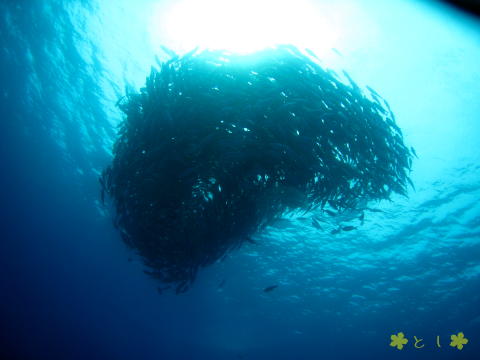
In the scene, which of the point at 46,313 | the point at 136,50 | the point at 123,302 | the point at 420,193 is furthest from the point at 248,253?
the point at 46,313

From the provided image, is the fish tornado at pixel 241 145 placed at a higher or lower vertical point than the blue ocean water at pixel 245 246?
lower

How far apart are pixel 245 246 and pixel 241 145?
13772 mm

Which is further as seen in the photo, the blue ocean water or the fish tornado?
the blue ocean water

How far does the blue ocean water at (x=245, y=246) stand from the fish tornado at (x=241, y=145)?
7.80ft

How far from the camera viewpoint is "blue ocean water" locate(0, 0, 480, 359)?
9.59m

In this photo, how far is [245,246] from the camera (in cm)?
1928

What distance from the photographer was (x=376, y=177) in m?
7.30

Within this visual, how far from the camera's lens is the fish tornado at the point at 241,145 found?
242 inches

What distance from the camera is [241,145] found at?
6.50 m

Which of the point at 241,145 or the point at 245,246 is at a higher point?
the point at 245,246

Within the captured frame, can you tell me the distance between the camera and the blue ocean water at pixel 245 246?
31.5ft

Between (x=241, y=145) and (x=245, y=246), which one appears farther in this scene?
(x=245, y=246)

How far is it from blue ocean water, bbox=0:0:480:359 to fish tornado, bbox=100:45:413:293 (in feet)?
7.80

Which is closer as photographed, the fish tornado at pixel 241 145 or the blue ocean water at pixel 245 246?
the fish tornado at pixel 241 145
